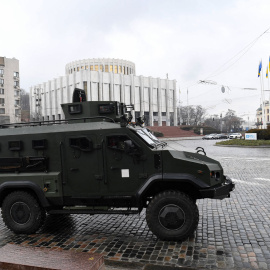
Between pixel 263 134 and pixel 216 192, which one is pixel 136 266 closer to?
pixel 216 192

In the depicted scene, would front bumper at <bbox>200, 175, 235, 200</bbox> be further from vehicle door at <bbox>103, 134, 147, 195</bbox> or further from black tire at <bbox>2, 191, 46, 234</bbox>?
black tire at <bbox>2, 191, 46, 234</bbox>

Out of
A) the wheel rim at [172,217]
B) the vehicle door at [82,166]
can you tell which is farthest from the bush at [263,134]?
the vehicle door at [82,166]

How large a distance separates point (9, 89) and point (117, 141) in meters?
79.1

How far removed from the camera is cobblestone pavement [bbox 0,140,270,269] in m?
4.64

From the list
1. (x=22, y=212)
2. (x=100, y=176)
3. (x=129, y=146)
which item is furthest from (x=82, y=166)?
(x=22, y=212)

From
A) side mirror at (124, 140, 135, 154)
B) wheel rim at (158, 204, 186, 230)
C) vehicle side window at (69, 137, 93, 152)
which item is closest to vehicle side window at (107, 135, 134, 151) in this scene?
side mirror at (124, 140, 135, 154)

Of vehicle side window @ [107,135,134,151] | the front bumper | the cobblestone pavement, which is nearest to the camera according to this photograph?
the cobblestone pavement

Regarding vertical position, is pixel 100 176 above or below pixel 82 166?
below

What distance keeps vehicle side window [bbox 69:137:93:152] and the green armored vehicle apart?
0.02 metres

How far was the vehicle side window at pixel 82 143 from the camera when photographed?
18.4ft

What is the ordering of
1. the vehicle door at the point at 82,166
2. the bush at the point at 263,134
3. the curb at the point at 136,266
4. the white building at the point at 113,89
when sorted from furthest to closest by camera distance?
the white building at the point at 113,89
the bush at the point at 263,134
the vehicle door at the point at 82,166
the curb at the point at 136,266

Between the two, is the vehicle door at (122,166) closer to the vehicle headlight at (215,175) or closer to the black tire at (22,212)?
the vehicle headlight at (215,175)

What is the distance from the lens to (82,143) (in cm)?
566

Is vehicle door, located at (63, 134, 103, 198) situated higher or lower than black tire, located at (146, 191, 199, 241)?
higher
